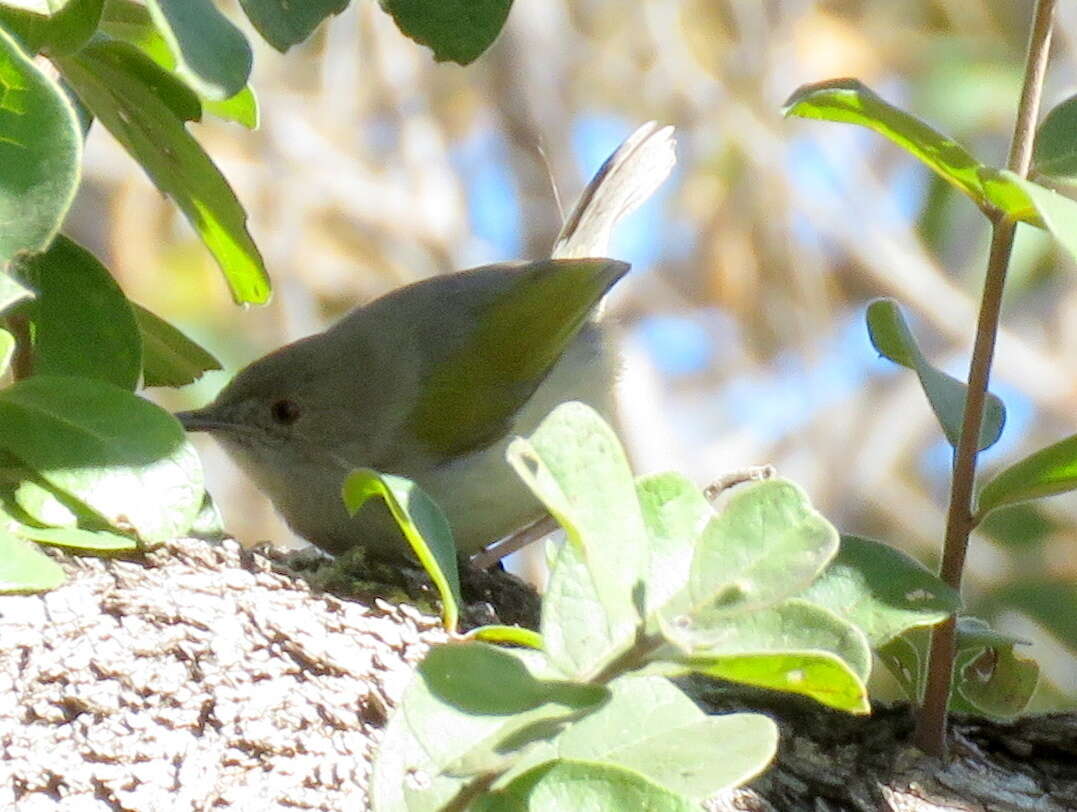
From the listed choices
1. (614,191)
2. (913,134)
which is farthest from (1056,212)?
(614,191)

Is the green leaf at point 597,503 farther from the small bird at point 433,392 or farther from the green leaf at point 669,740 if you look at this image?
the small bird at point 433,392

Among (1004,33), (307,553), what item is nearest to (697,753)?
(307,553)

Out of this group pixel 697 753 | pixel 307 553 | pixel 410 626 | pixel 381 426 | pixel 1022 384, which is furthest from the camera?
pixel 1022 384

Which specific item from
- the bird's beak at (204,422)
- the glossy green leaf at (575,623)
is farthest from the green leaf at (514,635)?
the bird's beak at (204,422)

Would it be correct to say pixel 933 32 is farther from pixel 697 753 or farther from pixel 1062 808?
pixel 697 753

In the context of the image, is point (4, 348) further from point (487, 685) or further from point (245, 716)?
point (487, 685)

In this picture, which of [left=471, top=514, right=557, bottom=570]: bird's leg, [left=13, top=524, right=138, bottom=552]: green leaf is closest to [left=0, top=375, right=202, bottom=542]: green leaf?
[left=13, top=524, right=138, bottom=552]: green leaf

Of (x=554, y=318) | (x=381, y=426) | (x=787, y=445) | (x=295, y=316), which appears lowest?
(x=787, y=445)
